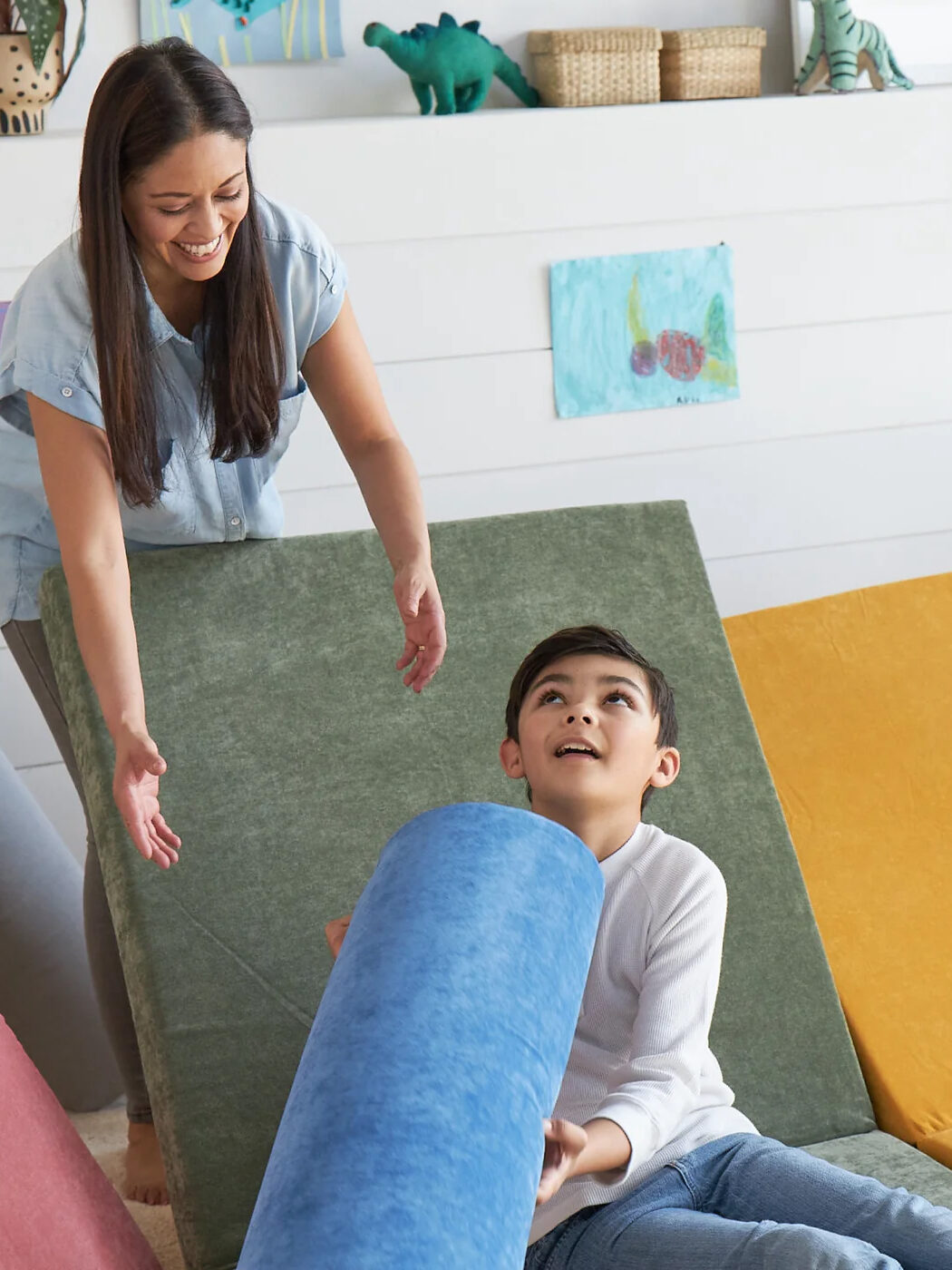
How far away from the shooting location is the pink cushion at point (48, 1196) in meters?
1.11

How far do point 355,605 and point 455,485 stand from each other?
0.77 m

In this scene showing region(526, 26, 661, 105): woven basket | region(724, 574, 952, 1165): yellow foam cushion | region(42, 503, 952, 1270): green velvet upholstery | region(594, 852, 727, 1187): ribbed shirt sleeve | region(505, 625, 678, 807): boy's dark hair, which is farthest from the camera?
region(526, 26, 661, 105): woven basket

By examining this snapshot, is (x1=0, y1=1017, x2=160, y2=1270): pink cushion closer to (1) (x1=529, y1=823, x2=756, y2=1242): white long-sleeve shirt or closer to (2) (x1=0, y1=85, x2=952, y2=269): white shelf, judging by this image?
(1) (x1=529, y1=823, x2=756, y2=1242): white long-sleeve shirt

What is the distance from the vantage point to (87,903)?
1.71m

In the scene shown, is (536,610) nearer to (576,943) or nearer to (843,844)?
(843,844)

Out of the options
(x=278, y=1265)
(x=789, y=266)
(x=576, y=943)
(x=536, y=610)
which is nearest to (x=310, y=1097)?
(x=278, y=1265)

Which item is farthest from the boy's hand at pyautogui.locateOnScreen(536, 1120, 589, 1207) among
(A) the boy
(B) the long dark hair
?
(B) the long dark hair

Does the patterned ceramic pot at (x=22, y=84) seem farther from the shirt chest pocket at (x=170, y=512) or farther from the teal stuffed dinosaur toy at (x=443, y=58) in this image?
the shirt chest pocket at (x=170, y=512)

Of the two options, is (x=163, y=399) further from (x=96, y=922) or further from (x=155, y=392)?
(x=96, y=922)

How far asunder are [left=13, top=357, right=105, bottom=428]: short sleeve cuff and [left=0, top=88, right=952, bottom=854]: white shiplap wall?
2.91 ft

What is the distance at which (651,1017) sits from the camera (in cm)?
117

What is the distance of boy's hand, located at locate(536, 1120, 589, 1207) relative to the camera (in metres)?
0.99

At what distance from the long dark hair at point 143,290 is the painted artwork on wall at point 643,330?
1.02 meters

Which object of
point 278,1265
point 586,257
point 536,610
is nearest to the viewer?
point 278,1265
